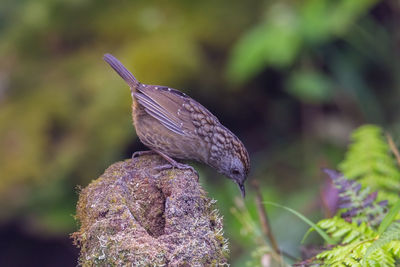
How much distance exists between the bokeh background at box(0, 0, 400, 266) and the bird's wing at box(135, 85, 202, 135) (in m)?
2.46

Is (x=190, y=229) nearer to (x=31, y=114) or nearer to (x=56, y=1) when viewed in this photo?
(x=31, y=114)

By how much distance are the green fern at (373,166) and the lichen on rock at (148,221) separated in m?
1.29

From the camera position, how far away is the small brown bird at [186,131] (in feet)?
11.8

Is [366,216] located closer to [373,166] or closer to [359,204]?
[359,204]

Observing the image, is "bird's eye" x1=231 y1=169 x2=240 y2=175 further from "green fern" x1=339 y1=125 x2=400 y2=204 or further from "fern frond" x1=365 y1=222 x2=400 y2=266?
"fern frond" x1=365 y1=222 x2=400 y2=266

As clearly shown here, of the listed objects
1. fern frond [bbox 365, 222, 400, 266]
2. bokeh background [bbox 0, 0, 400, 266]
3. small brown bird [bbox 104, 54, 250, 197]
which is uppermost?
bokeh background [bbox 0, 0, 400, 266]

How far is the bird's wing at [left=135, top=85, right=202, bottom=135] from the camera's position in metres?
3.68

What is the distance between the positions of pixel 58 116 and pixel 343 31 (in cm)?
310

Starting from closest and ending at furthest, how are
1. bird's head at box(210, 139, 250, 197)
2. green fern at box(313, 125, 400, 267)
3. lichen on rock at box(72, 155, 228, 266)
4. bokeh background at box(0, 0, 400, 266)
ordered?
1. lichen on rock at box(72, 155, 228, 266)
2. green fern at box(313, 125, 400, 267)
3. bird's head at box(210, 139, 250, 197)
4. bokeh background at box(0, 0, 400, 266)

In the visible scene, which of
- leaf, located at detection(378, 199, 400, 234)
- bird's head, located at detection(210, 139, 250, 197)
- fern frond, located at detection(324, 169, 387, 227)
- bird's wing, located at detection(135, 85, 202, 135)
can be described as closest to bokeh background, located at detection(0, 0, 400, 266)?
bird's head, located at detection(210, 139, 250, 197)

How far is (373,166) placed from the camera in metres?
3.79

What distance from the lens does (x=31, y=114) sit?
6578 millimetres

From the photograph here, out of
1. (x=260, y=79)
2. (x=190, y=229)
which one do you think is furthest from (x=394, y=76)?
(x=190, y=229)

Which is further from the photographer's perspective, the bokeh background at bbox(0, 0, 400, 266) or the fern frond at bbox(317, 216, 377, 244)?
the bokeh background at bbox(0, 0, 400, 266)
